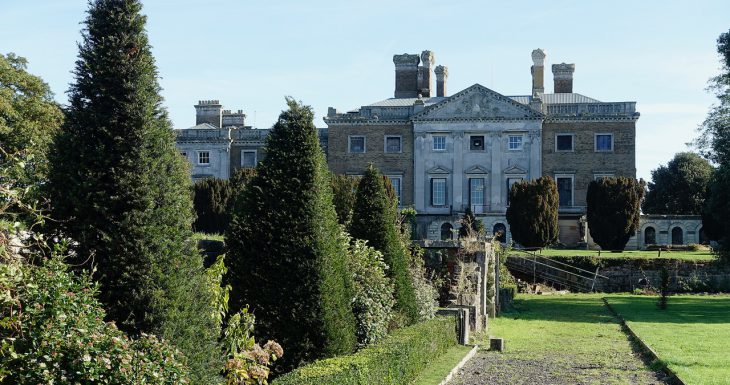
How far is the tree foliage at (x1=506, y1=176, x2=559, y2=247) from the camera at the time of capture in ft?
144

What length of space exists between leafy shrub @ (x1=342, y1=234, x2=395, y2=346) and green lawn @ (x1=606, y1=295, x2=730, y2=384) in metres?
3.98

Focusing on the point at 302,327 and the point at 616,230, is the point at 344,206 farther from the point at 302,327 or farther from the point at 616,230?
the point at 302,327

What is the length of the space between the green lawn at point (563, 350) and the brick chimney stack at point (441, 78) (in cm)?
3217

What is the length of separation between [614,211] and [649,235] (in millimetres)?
6964

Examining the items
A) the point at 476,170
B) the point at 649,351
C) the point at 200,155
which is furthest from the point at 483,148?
the point at 649,351

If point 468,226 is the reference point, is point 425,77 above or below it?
above

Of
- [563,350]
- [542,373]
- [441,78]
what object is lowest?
[563,350]

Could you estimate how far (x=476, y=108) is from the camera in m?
52.0

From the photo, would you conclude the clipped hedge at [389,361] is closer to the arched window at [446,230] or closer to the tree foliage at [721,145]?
the tree foliage at [721,145]

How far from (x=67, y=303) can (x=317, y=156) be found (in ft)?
16.8

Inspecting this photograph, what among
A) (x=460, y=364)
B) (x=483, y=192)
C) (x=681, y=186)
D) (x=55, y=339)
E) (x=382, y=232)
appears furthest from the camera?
(x=681, y=186)

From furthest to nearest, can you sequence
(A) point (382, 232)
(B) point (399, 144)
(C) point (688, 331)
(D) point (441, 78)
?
(D) point (441, 78)
(B) point (399, 144)
(C) point (688, 331)
(A) point (382, 232)

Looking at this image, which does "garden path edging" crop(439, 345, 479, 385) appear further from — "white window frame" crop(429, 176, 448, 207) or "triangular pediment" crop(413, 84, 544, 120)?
"triangular pediment" crop(413, 84, 544, 120)

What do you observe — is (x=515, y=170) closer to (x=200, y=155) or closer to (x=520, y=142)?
(x=520, y=142)
